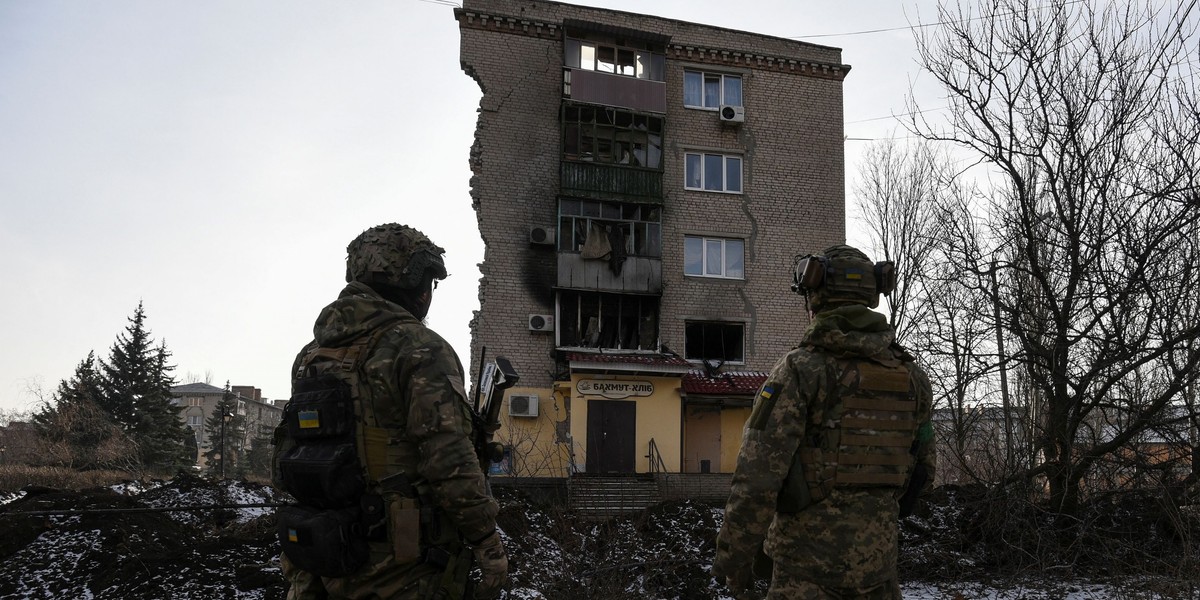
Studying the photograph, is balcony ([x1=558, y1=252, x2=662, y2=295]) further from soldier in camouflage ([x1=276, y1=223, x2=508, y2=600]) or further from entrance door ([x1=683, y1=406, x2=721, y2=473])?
soldier in camouflage ([x1=276, y1=223, x2=508, y2=600])

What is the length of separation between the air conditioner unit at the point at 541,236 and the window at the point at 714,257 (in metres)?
4.04

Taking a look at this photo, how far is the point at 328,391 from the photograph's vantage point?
9.55 ft

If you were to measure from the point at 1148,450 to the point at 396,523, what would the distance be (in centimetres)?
843

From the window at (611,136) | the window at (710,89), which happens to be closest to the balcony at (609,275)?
the window at (611,136)

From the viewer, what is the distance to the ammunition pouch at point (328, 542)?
277 cm

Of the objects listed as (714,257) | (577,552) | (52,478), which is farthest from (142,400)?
(577,552)

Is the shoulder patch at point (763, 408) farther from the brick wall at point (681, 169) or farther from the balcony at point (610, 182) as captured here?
the balcony at point (610, 182)

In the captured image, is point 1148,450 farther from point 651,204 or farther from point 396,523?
point 651,204

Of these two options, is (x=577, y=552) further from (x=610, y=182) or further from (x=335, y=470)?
(x=610, y=182)

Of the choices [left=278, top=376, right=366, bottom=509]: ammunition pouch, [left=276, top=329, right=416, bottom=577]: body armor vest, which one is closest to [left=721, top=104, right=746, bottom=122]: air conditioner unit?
[left=276, top=329, right=416, bottom=577]: body armor vest

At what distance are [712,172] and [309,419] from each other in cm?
2085

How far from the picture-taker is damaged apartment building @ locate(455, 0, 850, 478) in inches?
793

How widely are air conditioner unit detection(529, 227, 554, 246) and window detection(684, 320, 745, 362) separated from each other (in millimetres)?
4668

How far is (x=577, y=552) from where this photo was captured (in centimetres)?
714
